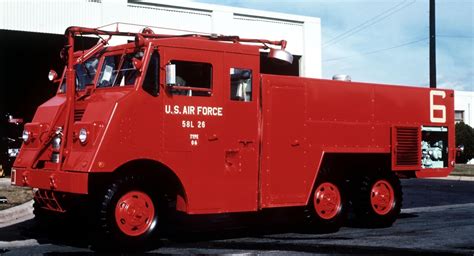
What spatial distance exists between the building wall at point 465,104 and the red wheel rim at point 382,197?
42844 millimetres

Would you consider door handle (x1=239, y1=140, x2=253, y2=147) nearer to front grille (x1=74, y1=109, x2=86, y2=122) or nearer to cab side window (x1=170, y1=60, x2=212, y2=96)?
cab side window (x1=170, y1=60, x2=212, y2=96)

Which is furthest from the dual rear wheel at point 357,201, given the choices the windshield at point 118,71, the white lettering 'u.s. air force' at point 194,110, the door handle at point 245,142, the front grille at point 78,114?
the front grille at point 78,114

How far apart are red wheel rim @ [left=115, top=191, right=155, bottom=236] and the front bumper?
0.59 m

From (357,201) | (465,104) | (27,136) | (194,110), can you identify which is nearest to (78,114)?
(27,136)

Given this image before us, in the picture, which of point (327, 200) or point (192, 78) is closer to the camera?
point (192, 78)

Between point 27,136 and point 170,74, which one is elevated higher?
point 170,74

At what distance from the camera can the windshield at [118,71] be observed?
8844 mm

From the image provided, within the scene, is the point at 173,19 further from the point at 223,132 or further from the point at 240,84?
the point at 223,132

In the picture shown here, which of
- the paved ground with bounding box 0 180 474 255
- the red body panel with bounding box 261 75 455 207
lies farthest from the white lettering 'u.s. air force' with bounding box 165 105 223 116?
the paved ground with bounding box 0 180 474 255

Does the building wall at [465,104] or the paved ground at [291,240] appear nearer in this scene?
the paved ground at [291,240]

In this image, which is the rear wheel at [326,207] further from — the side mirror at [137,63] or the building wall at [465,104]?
the building wall at [465,104]

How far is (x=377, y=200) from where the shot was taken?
36.9 feet

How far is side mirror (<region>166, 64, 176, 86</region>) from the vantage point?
27.7ft

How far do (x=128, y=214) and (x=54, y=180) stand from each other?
1.05m
